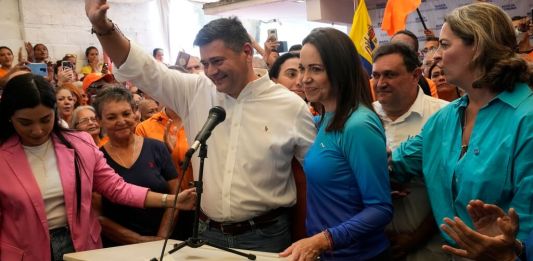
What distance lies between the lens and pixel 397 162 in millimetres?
1995

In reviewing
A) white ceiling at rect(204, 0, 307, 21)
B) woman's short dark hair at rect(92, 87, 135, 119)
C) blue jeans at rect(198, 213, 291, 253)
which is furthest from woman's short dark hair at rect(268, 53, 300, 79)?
white ceiling at rect(204, 0, 307, 21)

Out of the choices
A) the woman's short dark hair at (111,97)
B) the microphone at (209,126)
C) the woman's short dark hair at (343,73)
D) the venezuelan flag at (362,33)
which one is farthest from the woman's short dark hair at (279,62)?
the microphone at (209,126)

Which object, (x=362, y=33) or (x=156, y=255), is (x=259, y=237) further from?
(x=362, y=33)

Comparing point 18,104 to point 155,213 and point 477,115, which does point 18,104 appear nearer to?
point 155,213

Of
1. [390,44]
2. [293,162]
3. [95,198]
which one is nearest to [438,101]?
[390,44]

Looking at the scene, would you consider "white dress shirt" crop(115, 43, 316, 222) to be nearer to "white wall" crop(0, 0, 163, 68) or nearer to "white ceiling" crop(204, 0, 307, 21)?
"white ceiling" crop(204, 0, 307, 21)

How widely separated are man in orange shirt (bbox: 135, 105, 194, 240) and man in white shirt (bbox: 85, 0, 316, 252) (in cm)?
52

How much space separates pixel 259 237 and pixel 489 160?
1011 millimetres

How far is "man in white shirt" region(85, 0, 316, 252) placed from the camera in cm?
214

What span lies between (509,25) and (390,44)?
2.75ft

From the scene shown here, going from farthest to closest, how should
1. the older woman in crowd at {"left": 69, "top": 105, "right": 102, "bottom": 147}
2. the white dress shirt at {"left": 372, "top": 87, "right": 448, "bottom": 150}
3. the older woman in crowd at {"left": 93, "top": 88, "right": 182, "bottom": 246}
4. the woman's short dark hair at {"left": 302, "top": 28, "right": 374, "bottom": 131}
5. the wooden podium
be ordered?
the older woman in crowd at {"left": 69, "top": 105, "right": 102, "bottom": 147}, the older woman in crowd at {"left": 93, "top": 88, "right": 182, "bottom": 246}, the white dress shirt at {"left": 372, "top": 87, "right": 448, "bottom": 150}, the woman's short dark hair at {"left": 302, "top": 28, "right": 374, "bottom": 131}, the wooden podium

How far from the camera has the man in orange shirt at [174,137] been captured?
9.11ft

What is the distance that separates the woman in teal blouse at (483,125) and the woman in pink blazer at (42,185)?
0.99 metres

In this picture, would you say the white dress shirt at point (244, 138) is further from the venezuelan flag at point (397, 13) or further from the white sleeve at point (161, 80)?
the venezuelan flag at point (397, 13)
